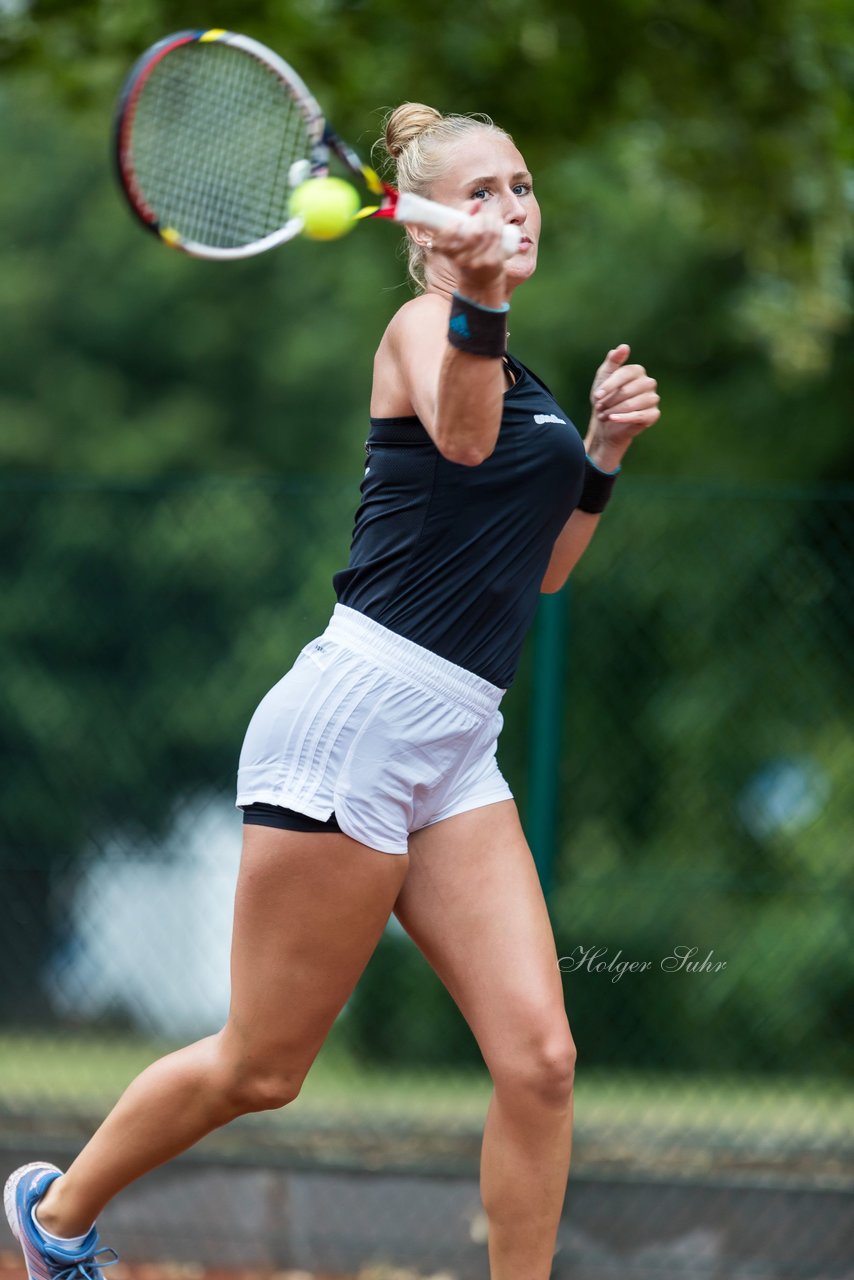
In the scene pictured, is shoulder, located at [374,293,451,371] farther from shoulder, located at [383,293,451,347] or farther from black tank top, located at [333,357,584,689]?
black tank top, located at [333,357,584,689]

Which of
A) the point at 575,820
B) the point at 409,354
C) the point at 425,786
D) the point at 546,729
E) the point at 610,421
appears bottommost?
the point at 575,820

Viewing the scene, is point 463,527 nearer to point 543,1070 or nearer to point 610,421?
point 610,421

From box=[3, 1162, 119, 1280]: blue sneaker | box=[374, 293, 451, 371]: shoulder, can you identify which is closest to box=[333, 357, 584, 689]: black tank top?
box=[374, 293, 451, 371]: shoulder

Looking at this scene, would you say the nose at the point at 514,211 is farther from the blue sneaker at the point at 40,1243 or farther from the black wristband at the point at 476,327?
the blue sneaker at the point at 40,1243

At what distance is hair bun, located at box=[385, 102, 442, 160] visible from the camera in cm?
285

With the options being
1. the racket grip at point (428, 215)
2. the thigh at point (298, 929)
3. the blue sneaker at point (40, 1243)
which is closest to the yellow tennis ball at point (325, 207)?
the racket grip at point (428, 215)

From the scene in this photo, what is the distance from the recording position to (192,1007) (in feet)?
17.3

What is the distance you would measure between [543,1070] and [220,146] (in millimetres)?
1974

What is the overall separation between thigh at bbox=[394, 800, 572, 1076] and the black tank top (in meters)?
0.28

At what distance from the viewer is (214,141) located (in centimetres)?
343

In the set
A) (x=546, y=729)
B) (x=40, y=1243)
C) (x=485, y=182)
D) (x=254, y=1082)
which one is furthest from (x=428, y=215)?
(x=546, y=729)

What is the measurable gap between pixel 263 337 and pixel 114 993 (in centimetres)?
1190

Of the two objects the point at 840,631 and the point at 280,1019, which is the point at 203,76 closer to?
the point at 280,1019

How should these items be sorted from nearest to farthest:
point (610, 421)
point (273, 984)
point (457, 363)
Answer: point (457, 363) → point (273, 984) → point (610, 421)
